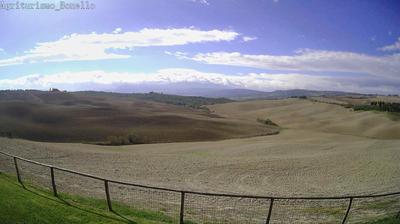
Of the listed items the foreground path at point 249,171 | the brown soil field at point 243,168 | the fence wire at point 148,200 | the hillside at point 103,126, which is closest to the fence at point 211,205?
the fence wire at point 148,200

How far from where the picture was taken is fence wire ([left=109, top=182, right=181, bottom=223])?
12.6 m

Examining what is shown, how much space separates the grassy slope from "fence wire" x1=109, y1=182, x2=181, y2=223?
56 cm

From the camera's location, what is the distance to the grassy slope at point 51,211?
8.83 m

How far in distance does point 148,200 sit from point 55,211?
6027mm

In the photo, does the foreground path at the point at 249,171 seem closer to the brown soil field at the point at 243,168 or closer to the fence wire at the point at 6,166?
the brown soil field at the point at 243,168

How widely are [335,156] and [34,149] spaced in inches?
1098

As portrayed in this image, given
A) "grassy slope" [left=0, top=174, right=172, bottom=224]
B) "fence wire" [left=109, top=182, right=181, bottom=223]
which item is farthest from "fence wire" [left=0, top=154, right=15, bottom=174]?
"grassy slope" [left=0, top=174, right=172, bottom=224]

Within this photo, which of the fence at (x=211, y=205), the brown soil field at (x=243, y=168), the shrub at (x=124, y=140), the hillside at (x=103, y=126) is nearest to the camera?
the fence at (x=211, y=205)

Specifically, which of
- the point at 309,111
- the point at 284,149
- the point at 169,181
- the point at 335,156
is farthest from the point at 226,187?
the point at 309,111

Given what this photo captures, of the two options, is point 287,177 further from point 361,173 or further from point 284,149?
point 284,149

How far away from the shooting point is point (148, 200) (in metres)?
15.3

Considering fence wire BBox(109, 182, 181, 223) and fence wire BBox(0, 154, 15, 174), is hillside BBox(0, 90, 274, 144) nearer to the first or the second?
fence wire BBox(0, 154, 15, 174)

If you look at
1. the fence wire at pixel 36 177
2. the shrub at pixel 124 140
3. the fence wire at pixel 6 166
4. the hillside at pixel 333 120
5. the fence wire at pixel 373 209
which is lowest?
the hillside at pixel 333 120

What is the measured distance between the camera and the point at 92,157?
3162cm
